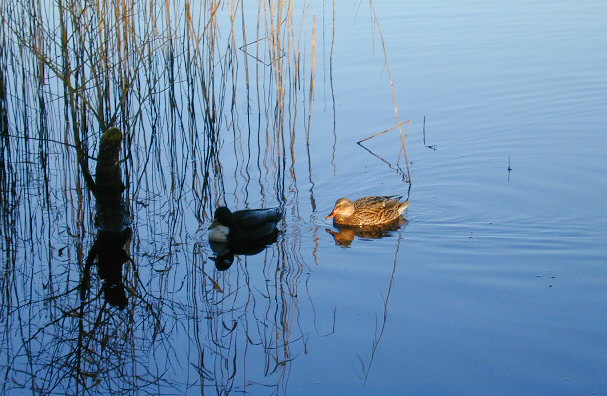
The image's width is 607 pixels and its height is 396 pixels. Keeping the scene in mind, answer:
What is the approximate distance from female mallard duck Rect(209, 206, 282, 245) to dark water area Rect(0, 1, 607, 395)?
17 centimetres

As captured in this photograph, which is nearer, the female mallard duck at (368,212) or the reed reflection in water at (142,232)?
the reed reflection in water at (142,232)

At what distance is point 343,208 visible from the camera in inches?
299

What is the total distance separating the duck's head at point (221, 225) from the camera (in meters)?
6.98

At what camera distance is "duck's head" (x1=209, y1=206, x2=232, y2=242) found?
22.9 ft

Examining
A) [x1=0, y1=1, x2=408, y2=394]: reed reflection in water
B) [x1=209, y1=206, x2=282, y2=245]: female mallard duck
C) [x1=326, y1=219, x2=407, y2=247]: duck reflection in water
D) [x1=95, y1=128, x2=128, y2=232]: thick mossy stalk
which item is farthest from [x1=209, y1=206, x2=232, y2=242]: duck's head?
[x1=326, y1=219, x2=407, y2=247]: duck reflection in water

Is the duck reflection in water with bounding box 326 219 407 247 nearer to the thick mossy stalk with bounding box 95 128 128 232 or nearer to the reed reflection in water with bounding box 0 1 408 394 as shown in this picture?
the reed reflection in water with bounding box 0 1 408 394

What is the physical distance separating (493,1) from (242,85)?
6.88 metres

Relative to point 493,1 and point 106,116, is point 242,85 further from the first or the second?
point 493,1

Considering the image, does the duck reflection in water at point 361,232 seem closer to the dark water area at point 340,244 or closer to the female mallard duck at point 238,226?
the dark water area at point 340,244

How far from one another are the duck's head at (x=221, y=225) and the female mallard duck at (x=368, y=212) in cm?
95

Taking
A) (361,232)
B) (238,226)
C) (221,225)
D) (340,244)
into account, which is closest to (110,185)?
(221,225)

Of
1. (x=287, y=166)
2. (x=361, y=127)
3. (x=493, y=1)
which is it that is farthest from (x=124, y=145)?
(x=493, y=1)

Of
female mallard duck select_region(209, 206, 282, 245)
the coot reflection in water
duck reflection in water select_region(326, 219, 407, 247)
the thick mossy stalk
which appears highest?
the thick mossy stalk

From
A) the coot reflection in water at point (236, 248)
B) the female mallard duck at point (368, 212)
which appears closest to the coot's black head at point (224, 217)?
the coot reflection in water at point (236, 248)
